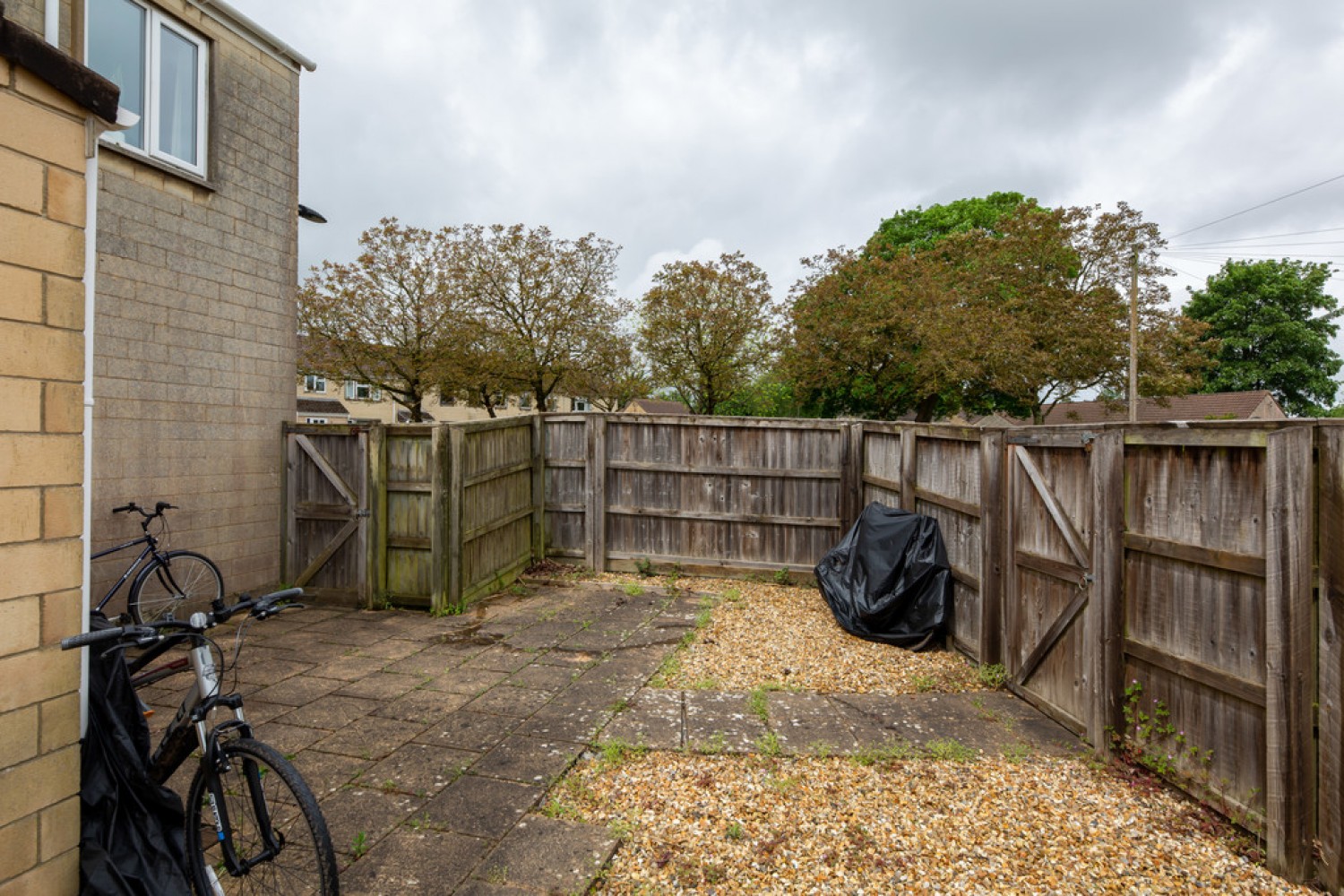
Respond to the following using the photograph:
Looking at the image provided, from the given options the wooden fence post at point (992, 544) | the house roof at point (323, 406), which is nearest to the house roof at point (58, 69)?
the wooden fence post at point (992, 544)

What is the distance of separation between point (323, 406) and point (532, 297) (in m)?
21.9

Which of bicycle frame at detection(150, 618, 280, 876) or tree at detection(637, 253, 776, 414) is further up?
tree at detection(637, 253, 776, 414)

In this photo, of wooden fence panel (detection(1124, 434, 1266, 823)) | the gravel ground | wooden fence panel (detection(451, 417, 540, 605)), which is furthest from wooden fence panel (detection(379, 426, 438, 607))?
wooden fence panel (detection(1124, 434, 1266, 823))

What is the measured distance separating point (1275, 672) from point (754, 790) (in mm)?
2169

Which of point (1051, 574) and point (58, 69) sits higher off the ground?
point (58, 69)

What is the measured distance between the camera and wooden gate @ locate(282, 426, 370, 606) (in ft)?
20.6

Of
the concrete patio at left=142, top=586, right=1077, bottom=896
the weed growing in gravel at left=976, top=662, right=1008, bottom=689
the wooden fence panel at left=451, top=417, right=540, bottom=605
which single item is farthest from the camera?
the wooden fence panel at left=451, top=417, right=540, bottom=605

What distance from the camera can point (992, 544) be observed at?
458 cm

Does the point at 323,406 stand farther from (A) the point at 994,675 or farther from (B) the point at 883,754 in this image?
(B) the point at 883,754

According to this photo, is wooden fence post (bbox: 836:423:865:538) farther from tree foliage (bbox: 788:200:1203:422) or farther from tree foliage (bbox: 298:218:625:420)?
tree foliage (bbox: 298:218:625:420)

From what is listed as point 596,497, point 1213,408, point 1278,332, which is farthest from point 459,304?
point 1278,332

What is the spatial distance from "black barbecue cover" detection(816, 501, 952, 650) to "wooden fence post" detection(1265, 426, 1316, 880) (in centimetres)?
294

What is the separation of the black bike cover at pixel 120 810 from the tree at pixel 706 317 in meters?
16.8

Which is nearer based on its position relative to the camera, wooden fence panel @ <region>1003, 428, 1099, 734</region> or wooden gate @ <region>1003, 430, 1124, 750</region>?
wooden gate @ <region>1003, 430, 1124, 750</region>
